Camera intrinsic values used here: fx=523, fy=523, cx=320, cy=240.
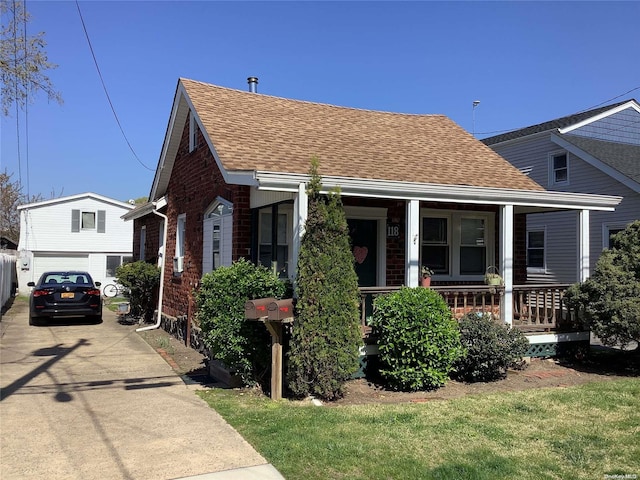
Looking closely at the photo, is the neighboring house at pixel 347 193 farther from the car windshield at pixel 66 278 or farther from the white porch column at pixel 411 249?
the car windshield at pixel 66 278

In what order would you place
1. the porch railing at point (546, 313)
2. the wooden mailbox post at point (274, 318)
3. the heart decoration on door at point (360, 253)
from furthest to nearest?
the heart decoration on door at point (360, 253) → the porch railing at point (546, 313) → the wooden mailbox post at point (274, 318)

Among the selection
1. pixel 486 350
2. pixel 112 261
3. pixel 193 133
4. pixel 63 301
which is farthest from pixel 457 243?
pixel 112 261

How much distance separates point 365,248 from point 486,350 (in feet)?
11.2

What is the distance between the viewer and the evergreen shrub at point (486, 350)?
24.6 feet

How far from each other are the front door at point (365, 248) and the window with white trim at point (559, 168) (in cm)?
1162

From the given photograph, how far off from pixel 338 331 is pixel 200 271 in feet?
17.0

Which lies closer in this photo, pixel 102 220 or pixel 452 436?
pixel 452 436

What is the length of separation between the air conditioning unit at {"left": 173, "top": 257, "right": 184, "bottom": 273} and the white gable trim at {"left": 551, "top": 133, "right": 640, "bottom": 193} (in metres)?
13.2

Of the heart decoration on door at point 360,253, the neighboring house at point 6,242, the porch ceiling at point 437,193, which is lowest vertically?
the heart decoration on door at point 360,253

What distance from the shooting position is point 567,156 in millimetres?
18875

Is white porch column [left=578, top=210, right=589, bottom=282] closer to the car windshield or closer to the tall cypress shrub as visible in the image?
the tall cypress shrub

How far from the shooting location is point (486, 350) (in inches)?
294

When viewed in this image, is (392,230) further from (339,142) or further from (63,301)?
(63,301)

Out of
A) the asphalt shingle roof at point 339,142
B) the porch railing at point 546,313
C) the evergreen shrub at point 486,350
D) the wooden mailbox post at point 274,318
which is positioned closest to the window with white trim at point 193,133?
the asphalt shingle roof at point 339,142
